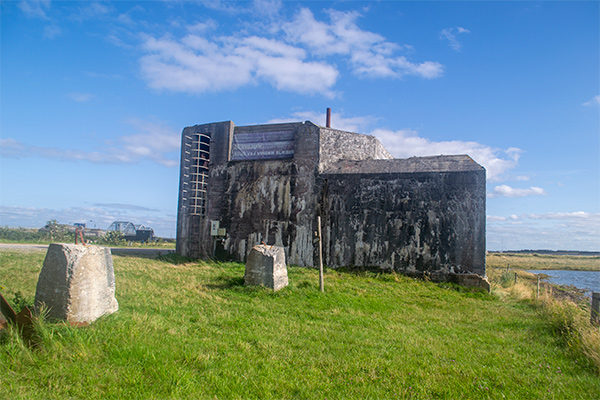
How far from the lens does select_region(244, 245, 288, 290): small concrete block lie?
10.1 metres

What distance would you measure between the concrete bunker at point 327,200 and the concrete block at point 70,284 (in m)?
9.88

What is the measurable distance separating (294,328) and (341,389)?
2522 mm

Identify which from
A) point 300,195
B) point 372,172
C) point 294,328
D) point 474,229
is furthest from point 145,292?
point 474,229

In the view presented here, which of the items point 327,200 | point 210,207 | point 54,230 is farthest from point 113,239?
point 327,200

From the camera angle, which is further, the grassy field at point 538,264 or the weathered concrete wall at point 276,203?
the grassy field at point 538,264

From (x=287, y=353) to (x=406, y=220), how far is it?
9590 mm

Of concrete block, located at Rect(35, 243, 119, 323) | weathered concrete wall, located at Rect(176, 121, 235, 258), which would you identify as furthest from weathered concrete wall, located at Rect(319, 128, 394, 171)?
concrete block, located at Rect(35, 243, 119, 323)

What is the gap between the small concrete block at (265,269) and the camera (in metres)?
10.1

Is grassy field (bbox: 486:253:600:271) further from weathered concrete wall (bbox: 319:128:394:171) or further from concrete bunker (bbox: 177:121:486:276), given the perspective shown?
concrete bunker (bbox: 177:121:486:276)

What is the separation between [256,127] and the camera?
16531 mm

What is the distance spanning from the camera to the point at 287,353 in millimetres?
5582

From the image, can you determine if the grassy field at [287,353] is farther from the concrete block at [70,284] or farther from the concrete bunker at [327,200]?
the concrete bunker at [327,200]

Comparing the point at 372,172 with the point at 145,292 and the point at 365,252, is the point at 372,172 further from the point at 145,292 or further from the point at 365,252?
the point at 145,292

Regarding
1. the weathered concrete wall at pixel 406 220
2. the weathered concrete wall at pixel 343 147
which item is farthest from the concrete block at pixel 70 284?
the weathered concrete wall at pixel 343 147
